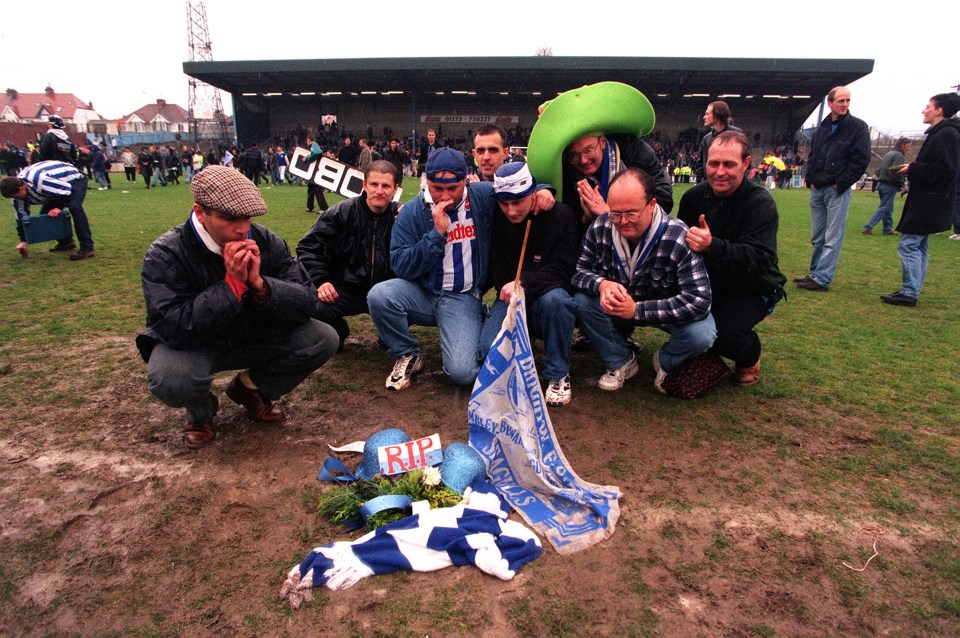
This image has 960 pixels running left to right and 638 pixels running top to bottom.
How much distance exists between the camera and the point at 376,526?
235 cm

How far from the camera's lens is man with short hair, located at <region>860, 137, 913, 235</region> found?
10312 mm

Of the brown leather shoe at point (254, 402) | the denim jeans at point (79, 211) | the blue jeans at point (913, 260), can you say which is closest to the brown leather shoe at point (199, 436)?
the brown leather shoe at point (254, 402)

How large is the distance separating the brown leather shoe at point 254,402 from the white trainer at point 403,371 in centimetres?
78

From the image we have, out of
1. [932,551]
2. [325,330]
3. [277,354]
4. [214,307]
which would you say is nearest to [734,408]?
[932,551]

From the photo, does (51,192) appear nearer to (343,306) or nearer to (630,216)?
(343,306)

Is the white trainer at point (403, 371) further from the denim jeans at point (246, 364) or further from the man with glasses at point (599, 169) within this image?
the man with glasses at point (599, 169)

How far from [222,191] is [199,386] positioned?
1046 mm

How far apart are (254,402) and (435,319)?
1337 millimetres

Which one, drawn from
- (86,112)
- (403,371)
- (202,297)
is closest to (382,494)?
(202,297)

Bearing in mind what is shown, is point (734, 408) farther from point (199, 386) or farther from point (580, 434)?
point (199, 386)

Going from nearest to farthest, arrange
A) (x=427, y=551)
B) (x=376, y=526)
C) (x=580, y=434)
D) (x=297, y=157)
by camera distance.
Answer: (x=427, y=551), (x=376, y=526), (x=580, y=434), (x=297, y=157)

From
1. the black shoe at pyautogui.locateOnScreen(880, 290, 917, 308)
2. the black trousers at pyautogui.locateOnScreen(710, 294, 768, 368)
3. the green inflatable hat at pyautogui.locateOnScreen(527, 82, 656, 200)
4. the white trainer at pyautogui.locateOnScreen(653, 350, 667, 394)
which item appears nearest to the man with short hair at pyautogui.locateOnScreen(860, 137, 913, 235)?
the black shoe at pyautogui.locateOnScreen(880, 290, 917, 308)

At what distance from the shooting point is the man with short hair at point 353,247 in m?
4.13

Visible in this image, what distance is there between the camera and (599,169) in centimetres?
397
